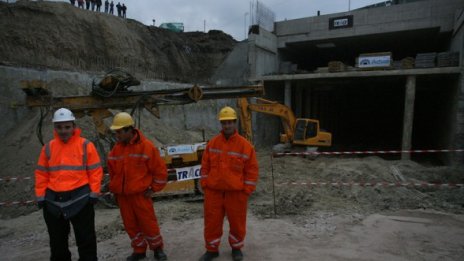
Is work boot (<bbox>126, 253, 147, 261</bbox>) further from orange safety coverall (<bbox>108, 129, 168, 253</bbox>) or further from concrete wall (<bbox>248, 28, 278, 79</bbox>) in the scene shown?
concrete wall (<bbox>248, 28, 278, 79</bbox>)

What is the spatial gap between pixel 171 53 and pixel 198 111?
11.1 metres

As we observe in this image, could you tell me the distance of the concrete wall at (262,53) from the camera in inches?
667

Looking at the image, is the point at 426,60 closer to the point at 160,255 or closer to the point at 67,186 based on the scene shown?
the point at 160,255

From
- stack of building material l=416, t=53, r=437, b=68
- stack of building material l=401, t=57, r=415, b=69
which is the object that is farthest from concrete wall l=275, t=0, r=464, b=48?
stack of building material l=401, t=57, r=415, b=69

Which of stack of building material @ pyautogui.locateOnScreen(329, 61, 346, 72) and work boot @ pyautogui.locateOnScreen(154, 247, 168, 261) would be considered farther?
stack of building material @ pyautogui.locateOnScreen(329, 61, 346, 72)

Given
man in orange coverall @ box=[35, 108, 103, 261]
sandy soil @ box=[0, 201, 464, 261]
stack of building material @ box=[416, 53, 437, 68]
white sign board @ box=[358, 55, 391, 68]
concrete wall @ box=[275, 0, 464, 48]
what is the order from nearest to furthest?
1. man in orange coverall @ box=[35, 108, 103, 261]
2. sandy soil @ box=[0, 201, 464, 261]
3. stack of building material @ box=[416, 53, 437, 68]
4. white sign board @ box=[358, 55, 391, 68]
5. concrete wall @ box=[275, 0, 464, 48]

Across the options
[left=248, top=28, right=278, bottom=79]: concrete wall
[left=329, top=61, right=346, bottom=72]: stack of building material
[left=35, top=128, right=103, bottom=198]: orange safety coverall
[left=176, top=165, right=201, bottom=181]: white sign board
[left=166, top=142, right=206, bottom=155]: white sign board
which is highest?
[left=248, top=28, right=278, bottom=79]: concrete wall

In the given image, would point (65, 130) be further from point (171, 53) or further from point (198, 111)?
point (171, 53)

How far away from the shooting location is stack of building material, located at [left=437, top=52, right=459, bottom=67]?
42.6ft

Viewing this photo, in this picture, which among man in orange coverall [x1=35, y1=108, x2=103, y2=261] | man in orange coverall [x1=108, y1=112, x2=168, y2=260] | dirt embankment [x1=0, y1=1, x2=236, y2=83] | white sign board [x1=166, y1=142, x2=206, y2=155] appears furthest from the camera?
dirt embankment [x1=0, y1=1, x2=236, y2=83]

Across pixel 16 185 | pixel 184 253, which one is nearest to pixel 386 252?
pixel 184 253

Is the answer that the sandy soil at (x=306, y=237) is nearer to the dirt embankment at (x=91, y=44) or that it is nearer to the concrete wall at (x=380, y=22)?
the dirt embankment at (x=91, y=44)

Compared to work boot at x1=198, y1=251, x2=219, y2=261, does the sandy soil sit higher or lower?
lower

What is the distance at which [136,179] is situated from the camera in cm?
377
